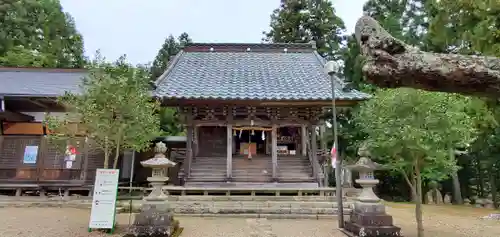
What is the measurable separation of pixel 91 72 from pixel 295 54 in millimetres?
12701

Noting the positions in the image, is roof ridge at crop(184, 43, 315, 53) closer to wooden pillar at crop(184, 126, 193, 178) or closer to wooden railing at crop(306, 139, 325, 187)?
wooden pillar at crop(184, 126, 193, 178)

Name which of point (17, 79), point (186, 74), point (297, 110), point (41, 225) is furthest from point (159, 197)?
point (17, 79)

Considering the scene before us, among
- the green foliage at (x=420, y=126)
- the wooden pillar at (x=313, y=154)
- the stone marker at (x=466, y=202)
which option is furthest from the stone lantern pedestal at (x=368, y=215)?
the stone marker at (x=466, y=202)

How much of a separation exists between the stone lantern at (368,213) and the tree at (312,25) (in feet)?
54.7

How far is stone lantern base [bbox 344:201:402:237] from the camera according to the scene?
272 inches

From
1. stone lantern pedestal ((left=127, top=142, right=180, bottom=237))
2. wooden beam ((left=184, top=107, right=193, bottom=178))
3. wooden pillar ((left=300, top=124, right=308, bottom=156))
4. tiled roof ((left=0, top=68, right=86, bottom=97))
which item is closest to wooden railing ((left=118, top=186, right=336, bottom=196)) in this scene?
wooden beam ((left=184, top=107, right=193, bottom=178))

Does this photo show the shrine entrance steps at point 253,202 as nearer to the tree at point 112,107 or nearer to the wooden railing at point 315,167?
the wooden railing at point 315,167

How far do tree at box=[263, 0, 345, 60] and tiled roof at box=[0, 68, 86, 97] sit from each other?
14.9 metres

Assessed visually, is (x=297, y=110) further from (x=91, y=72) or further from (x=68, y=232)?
(x=68, y=232)

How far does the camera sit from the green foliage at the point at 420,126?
6668 millimetres

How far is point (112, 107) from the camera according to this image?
23.4ft

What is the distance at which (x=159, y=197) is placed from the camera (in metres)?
7.04

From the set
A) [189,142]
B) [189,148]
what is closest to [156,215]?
[189,148]

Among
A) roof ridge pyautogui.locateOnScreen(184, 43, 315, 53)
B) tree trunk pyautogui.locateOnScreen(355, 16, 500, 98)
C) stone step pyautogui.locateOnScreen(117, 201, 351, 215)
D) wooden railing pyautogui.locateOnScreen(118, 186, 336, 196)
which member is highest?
roof ridge pyautogui.locateOnScreen(184, 43, 315, 53)
